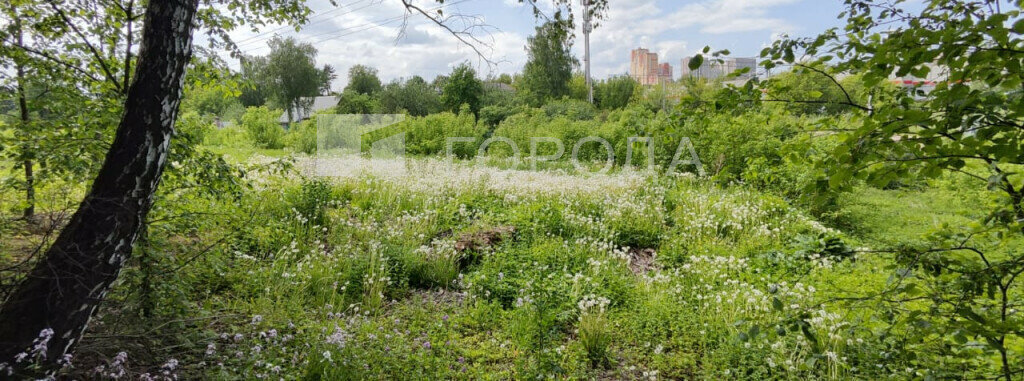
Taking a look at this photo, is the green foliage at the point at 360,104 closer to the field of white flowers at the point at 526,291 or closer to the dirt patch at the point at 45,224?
the field of white flowers at the point at 526,291

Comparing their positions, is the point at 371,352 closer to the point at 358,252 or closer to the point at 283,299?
the point at 283,299

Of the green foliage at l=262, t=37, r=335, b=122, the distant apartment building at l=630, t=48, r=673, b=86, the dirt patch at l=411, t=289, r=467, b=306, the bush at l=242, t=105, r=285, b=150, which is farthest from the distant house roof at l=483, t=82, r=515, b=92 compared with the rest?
the dirt patch at l=411, t=289, r=467, b=306

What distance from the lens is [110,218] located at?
212cm

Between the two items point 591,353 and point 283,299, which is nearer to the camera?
point 591,353

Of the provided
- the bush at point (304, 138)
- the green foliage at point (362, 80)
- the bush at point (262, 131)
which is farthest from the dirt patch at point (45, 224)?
the green foliage at point (362, 80)

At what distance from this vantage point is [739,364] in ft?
11.5

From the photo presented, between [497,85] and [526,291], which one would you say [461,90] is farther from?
[526,291]

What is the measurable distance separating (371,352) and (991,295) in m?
3.23

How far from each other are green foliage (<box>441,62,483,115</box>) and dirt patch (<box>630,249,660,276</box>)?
23.4 m

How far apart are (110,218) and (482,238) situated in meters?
4.13

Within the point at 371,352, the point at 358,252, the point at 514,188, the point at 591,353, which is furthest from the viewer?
the point at 514,188

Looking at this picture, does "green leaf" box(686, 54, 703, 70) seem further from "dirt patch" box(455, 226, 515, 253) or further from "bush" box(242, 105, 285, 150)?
"bush" box(242, 105, 285, 150)

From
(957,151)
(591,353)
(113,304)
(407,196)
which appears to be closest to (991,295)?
(957,151)

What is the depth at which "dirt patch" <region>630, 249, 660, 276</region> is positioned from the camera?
5.79 m
